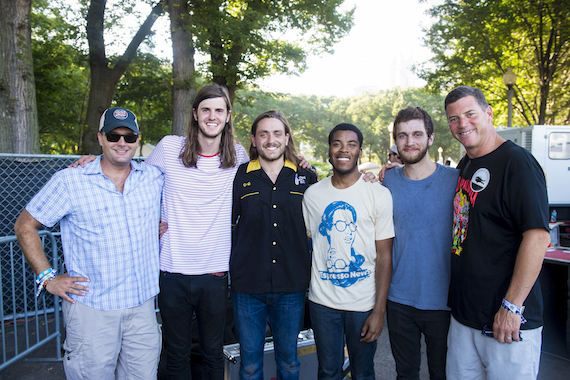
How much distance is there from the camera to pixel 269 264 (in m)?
2.82

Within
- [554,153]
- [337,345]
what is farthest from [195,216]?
[554,153]

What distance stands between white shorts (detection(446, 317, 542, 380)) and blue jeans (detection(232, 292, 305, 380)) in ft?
3.73

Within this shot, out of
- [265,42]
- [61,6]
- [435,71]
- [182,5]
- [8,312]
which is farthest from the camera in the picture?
[435,71]

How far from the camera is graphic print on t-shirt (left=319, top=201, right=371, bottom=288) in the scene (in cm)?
266

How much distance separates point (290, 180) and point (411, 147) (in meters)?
0.98

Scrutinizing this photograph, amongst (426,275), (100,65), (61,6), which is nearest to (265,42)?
(100,65)

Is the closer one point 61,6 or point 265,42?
point 265,42

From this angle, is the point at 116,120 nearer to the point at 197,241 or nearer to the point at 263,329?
the point at 197,241

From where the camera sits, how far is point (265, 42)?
1227cm

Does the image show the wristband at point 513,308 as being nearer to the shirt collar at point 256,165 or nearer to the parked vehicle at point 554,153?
the shirt collar at point 256,165

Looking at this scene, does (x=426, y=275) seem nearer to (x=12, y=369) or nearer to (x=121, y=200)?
(x=121, y=200)

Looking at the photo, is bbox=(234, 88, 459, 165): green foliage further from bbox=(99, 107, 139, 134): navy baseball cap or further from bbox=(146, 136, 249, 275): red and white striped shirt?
bbox=(99, 107, 139, 134): navy baseball cap

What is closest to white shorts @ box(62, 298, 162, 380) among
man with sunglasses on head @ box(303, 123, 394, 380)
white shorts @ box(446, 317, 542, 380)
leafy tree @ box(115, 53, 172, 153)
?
man with sunglasses on head @ box(303, 123, 394, 380)

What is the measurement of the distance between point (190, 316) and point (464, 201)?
2.26m
